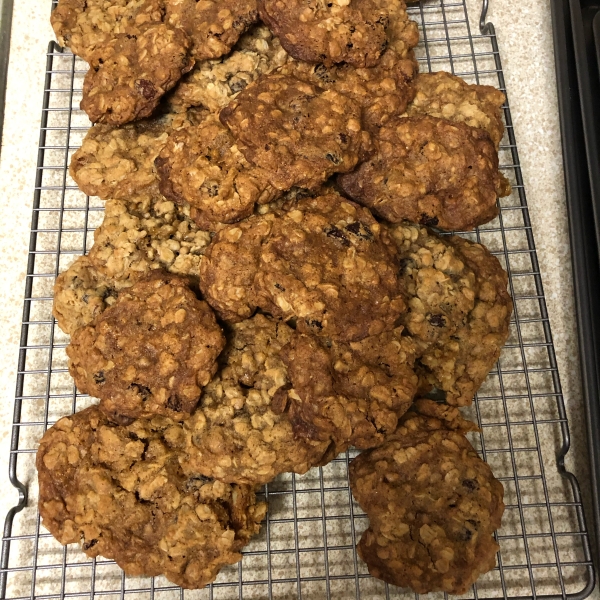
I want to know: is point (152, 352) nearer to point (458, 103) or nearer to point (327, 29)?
point (327, 29)

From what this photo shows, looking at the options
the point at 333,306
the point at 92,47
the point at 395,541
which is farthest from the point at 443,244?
the point at 92,47

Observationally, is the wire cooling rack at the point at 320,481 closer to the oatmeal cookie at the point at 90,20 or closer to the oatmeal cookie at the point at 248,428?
the oatmeal cookie at the point at 90,20

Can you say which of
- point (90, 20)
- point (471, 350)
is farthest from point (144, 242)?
point (471, 350)

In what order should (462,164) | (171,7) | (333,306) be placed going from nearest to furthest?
(333,306) < (462,164) < (171,7)

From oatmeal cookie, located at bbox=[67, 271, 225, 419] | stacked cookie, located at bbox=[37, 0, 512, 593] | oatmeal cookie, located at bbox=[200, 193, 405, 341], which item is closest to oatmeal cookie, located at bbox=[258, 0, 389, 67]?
stacked cookie, located at bbox=[37, 0, 512, 593]

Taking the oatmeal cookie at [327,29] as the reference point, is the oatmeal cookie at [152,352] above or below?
below

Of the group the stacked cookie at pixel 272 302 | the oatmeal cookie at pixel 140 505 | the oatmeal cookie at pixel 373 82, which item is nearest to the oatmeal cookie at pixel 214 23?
the stacked cookie at pixel 272 302

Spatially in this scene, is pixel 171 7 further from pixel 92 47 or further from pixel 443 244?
pixel 443 244

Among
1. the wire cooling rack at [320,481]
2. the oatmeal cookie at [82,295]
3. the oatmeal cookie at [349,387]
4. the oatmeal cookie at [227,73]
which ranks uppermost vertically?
the oatmeal cookie at [227,73]
